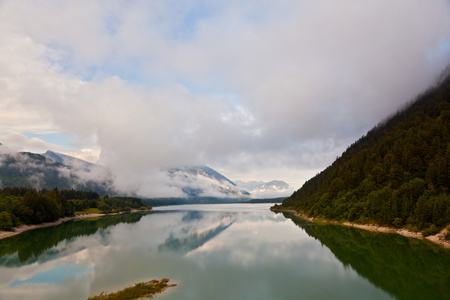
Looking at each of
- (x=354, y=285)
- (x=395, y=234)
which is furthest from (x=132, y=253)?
(x=395, y=234)

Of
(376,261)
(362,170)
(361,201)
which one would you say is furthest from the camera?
(362,170)

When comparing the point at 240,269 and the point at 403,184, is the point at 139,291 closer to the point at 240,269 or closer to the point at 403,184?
the point at 240,269

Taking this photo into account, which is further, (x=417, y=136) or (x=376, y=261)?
(x=417, y=136)

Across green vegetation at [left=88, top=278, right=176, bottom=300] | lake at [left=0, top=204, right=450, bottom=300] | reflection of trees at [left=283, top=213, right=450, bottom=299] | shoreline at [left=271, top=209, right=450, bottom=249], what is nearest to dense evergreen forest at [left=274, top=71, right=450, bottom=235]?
shoreline at [left=271, top=209, right=450, bottom=249]

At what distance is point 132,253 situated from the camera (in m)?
49.5

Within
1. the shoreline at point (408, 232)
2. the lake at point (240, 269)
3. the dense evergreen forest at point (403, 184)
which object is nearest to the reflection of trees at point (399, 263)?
the lake at point (240, 269)

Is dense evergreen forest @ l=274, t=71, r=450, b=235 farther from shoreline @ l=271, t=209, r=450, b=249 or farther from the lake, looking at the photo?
the lake

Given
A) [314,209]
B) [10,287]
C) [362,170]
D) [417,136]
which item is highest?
[417,136]

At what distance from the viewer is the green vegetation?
25.2 metres

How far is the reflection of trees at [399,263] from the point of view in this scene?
2820cm

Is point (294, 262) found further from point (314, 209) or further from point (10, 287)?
point (314, 209)

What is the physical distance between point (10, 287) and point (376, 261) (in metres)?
48.7

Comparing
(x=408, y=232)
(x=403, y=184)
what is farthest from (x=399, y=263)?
(x=403, y=184)

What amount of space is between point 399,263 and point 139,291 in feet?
119
